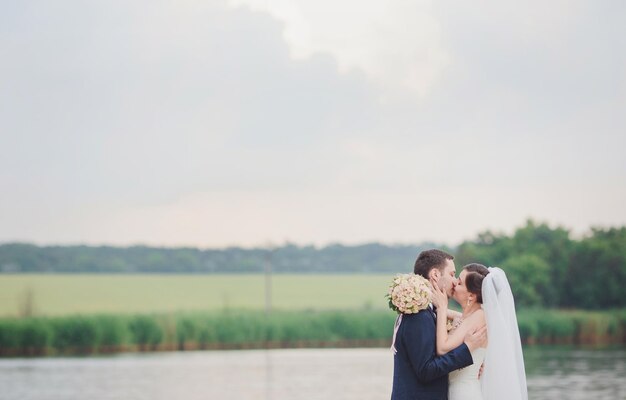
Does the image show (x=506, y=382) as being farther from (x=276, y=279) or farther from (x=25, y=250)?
(x=276, y=279)

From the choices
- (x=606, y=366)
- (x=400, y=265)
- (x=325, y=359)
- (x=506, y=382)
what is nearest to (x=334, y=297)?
(x=400, y=265)

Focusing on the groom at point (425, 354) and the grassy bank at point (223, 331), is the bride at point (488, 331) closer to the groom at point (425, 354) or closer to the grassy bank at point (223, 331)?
the groom at point (425, 354)

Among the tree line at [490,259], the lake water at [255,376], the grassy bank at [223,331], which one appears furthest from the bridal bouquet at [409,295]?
the tree line at [490,259]

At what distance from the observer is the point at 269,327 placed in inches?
1941

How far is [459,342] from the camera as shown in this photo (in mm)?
6547

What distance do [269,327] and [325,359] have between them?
6.20 meters

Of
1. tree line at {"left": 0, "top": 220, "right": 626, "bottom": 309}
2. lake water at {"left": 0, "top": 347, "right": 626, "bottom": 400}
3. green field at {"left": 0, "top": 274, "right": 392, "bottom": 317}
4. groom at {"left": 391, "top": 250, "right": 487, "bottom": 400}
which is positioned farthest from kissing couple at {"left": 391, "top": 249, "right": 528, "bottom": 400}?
green field at {"left": 0, "top": 274, "right": 392, "bottom": 317}

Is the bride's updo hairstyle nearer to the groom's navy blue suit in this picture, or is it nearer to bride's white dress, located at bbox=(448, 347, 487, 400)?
bride's white dress, located at bbox=(448, 347, 487, 400)

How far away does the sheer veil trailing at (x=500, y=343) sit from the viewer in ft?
22.3

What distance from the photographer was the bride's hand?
6473 millimetres

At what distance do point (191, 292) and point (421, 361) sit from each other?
7267cm

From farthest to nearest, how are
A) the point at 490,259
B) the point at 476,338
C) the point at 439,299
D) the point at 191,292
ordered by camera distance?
the point at 191,292
the point at 490,259
the point at 476,338
the point at 439,299

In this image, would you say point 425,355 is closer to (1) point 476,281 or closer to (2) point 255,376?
(1) point 476,281

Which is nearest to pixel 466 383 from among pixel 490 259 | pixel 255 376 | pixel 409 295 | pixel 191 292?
pixel 409 295
